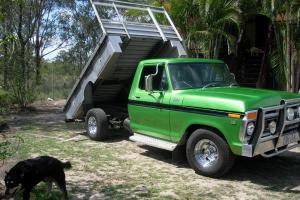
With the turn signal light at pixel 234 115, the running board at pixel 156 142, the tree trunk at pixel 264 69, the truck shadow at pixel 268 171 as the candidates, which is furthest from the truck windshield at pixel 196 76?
the tree trunk at pixel 264 69

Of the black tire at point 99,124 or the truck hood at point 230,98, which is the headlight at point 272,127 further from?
the black tire at point 99,124

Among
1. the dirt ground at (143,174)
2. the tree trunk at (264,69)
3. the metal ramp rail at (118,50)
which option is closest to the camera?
the dirt ground at (143,174)

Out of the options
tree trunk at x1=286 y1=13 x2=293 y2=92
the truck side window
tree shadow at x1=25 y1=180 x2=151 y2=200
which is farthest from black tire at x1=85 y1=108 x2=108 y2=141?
tree trunk at x1=286 y1=13 x2=293 y2=92

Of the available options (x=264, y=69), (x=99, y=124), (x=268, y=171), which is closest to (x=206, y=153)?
(x=268, y=171)

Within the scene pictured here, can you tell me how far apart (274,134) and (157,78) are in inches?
105

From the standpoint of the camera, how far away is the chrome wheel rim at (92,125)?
10480 mm

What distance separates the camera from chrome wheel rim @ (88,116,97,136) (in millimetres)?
10480

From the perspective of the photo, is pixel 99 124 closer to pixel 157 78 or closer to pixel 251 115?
pixel 157 78

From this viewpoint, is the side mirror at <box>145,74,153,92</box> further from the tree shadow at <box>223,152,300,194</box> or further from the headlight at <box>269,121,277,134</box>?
the headlight at <box>269,121,277,134</box>

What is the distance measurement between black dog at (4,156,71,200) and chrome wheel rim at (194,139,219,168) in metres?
2.52

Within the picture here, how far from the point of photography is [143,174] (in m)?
7.59

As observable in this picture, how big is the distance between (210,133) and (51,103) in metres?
→ 13.7

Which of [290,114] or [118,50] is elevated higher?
[118,50]

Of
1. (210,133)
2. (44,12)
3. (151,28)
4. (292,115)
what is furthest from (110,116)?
(44,12)
